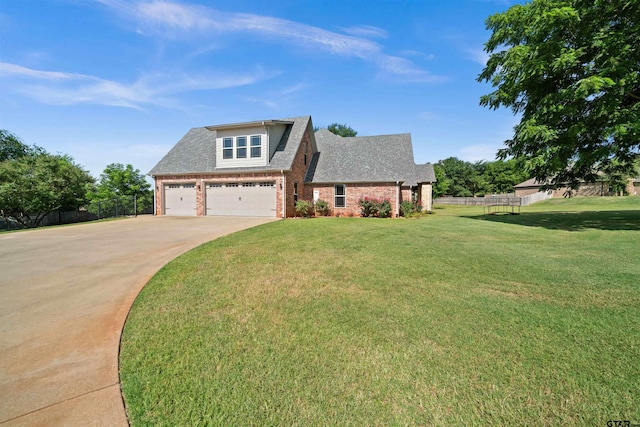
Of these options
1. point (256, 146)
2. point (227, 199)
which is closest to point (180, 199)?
point (227, 199)

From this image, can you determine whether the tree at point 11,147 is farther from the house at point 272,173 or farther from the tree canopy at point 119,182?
the house at point 272,173

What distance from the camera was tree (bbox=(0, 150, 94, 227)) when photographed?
1805 cm

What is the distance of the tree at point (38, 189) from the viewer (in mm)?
18047

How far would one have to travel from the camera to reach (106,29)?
10.2m

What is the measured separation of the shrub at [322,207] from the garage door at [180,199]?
8.81m

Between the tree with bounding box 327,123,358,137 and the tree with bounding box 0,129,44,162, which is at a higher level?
the tree with bounding box 327,123,358,137

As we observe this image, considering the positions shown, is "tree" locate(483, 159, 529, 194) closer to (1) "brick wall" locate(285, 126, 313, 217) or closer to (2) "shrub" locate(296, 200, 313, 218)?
(1) "brick wall" locate(285, 126, 313, 217)

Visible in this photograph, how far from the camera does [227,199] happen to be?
18.0 meters

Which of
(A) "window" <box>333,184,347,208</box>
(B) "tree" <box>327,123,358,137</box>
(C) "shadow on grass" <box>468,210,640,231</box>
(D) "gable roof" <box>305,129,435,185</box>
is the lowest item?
(C) "shadow on grass" <box>468,210,640,231</box>

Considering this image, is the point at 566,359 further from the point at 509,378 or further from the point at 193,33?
the point at 193,33

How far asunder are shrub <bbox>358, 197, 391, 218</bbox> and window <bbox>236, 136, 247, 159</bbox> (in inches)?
336

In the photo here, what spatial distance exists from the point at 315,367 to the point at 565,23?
17665 mm

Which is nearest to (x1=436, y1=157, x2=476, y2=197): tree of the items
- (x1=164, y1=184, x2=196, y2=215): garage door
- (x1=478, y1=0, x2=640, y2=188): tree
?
(x1=478, y1=0, x2=640, y2=188): tree

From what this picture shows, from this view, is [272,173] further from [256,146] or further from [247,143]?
[247,143]
